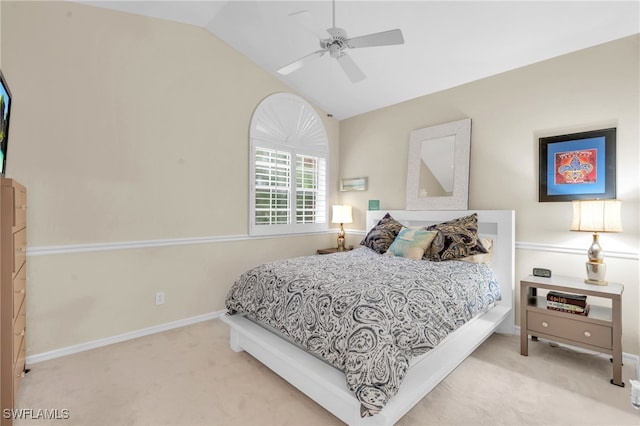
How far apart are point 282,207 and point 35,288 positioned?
8.48ft

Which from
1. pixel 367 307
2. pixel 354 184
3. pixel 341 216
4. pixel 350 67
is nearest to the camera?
pixel 367 307

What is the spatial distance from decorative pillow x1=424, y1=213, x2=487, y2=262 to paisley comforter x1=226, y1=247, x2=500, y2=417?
14cm

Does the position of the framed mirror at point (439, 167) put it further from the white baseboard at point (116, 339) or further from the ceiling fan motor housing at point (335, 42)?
the white baseboard at point (116, 339)

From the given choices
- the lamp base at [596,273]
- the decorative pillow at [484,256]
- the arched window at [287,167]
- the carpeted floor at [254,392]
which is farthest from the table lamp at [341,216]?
the lamp base at [596,273]

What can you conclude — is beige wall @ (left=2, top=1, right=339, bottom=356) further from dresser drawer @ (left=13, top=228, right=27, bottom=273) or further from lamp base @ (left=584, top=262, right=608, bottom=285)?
lamp base @ (left=584, top=262, right=608, bottom=285)

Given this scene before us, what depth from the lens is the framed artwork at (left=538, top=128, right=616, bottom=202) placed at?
2.64 m

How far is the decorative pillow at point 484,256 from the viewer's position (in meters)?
3.00

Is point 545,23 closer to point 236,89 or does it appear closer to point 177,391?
point 236,89

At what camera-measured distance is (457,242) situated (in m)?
3.05

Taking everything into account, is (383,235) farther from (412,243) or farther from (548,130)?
(548,130)

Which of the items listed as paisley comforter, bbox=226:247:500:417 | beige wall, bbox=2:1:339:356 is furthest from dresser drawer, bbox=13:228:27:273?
paisley comforter, bbox=226:247:500:417

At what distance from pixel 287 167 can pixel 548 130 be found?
2.95 meters

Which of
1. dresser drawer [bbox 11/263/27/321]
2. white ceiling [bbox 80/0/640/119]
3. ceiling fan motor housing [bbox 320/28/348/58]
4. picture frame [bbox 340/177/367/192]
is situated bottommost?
dresser drawer [bbox 11/263/27/321]

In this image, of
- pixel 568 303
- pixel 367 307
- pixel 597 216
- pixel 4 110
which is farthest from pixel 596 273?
pixel 4 110
